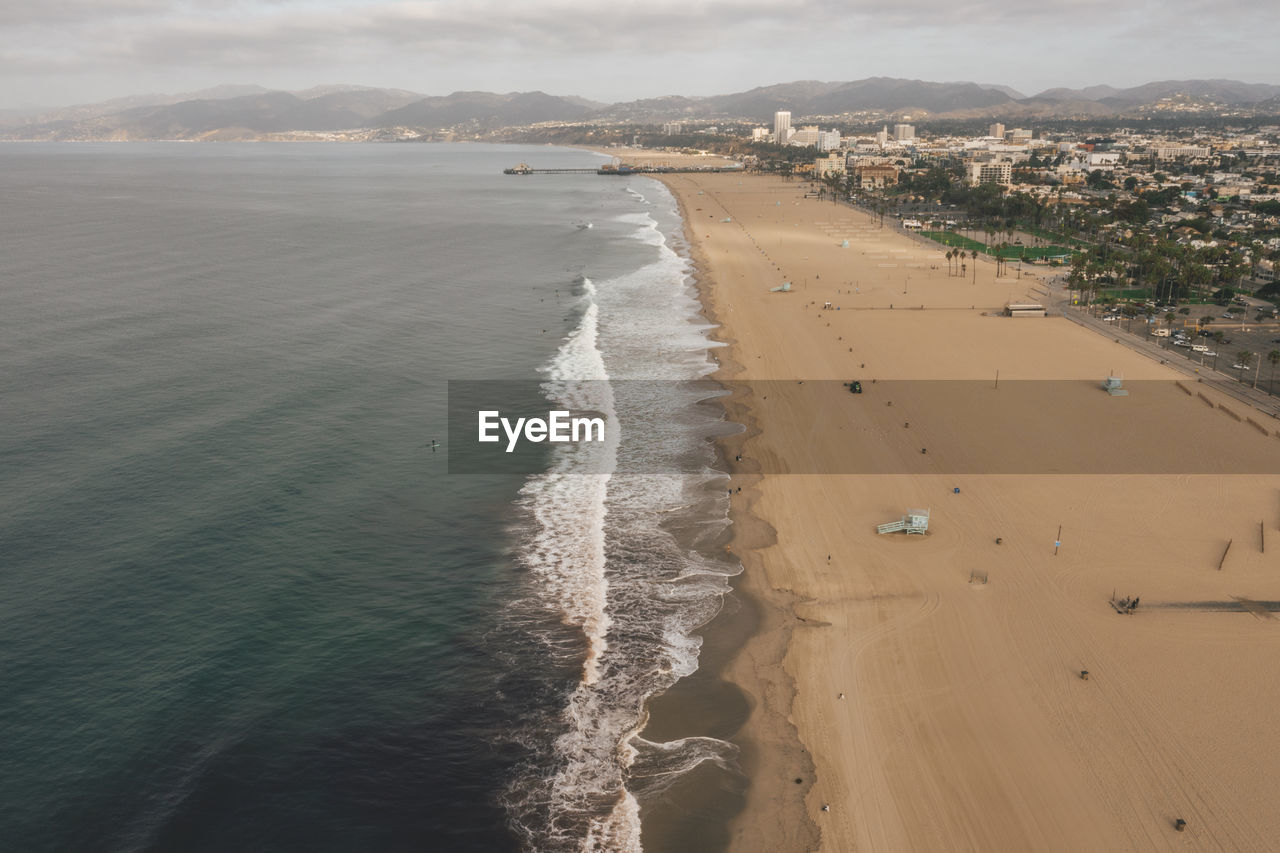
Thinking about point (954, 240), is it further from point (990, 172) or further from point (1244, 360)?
point (990, 172)

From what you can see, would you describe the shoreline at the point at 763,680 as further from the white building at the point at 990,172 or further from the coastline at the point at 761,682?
the white building at the point at 990,172

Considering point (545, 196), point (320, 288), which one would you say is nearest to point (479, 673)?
point (320, 288)

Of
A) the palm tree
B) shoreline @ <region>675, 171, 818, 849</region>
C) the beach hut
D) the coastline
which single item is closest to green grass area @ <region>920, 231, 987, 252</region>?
the beach hut

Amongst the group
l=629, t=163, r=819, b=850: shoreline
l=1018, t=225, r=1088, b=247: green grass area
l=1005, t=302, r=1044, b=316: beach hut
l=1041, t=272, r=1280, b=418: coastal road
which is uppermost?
l=1018, t=225, r=1088, b=247: green grass area

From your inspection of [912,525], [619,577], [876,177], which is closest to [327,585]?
[619,577]

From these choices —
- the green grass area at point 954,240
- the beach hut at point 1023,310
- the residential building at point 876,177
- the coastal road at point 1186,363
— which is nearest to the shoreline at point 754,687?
the coastal road at point 1186,363

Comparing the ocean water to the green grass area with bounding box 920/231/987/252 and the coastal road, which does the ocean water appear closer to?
the coastal road

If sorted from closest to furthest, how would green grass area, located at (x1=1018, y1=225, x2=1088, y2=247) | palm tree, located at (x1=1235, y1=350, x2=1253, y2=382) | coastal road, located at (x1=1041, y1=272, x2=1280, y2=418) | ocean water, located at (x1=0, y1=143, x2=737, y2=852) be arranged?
ocean water, located at (x1=0, y1=143, x2=737, y2=852)
coastal road, located at (x1=1041, y1=272, x2=1280, y2=418)
palm tree, located at (x1=1235, y1=350, x2=1253, y2=382)
green grass area, located at (x1=1018, y1=225, x2=1088, y2=247)

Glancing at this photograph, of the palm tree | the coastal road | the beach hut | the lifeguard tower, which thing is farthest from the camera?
the beach hut
